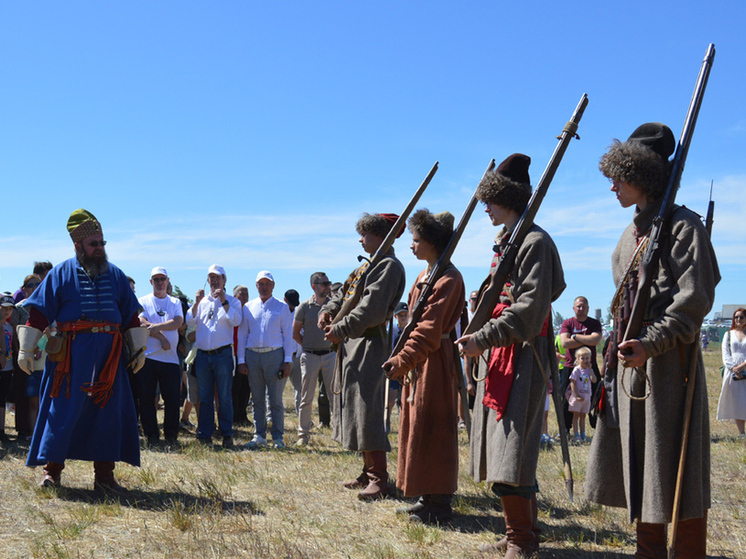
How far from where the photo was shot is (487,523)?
208 inches

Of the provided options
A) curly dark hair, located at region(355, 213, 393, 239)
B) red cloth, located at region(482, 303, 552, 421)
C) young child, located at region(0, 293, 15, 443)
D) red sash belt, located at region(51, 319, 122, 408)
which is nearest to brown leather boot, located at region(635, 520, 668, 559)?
red cloth, located at region(482, 303, 552, 421)

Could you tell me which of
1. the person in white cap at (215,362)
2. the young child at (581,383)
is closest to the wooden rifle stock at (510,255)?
the person in white cap at (215,362)

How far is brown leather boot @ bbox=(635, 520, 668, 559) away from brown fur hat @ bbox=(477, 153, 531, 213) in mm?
1912

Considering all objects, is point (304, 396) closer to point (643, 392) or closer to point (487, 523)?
point (487, 523)

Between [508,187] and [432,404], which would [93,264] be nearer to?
[432,404]

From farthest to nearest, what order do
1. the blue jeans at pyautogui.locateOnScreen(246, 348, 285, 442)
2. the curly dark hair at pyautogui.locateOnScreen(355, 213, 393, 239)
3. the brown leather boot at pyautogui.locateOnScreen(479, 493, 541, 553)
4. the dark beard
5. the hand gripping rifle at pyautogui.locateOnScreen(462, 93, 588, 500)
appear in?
the blue jeans at pyautogui.locateOnScreen(246, 348, 285, 442) < the curly dark hair at pyautogui.locateOnScreen(355, 213, 393, 239) < the dark beard < the brown leather boot at pyautogui.locateOnScreen(479, 493, 541, 553) < the hand gripping rifle at pyautogui.locateOnScreen(462, 93, 588, 500)

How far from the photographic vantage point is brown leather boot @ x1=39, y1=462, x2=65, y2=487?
19.6 ft

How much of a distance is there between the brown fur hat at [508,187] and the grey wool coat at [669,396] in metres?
0.96

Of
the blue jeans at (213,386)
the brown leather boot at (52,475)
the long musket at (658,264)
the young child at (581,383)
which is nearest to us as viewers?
the long musket at (658,264)

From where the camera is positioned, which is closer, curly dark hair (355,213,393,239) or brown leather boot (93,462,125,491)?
brown leather boot (93,462,125,491)

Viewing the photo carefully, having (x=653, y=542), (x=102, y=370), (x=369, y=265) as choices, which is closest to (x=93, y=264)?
(x=102, y=370)

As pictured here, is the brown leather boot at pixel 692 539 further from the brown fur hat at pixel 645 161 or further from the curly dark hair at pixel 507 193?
the curly dark hair at pixel 507 193

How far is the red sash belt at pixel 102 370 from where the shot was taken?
19.1ft

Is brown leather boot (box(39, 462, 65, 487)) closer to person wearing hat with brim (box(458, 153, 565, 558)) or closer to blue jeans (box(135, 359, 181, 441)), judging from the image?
blue jeans (box(135, 359, 181, 441))
